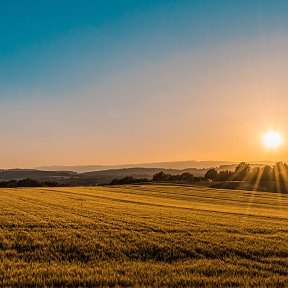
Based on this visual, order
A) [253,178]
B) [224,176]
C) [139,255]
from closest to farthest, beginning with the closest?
[139,255]
[253,178]
[224,176]

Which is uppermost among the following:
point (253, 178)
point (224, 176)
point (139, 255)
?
point (224, 176)

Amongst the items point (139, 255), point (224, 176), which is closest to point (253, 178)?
point (224, 176)

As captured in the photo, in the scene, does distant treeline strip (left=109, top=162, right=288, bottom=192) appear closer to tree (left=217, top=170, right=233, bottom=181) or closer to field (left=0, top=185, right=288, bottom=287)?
tree (left=217, top=170, right=233, bottom=181)

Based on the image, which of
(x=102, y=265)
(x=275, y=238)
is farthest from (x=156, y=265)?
(x=275, y=238)

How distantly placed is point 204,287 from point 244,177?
11447 cm

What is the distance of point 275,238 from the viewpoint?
19094 millimetres

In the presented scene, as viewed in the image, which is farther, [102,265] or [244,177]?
[244,177]

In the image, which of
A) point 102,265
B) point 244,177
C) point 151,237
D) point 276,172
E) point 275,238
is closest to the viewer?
point 102,265

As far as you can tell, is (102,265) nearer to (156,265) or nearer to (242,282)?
(156,265)

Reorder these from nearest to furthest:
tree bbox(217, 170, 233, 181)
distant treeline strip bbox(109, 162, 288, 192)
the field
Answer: the field → distant treeline strip bbox(109, 162, 288, 192) → tree bbox(217, 170, 233, 181)

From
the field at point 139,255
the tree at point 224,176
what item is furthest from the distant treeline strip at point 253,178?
the field at point 139,255

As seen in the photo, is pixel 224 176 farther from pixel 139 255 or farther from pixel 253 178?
pixel 139 255

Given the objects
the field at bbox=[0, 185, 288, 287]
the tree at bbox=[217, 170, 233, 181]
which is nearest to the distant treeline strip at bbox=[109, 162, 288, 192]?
the tree at bbox=[217, 170, 233, 181]

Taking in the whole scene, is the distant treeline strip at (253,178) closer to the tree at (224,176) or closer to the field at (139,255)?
the tree at (224,176)
